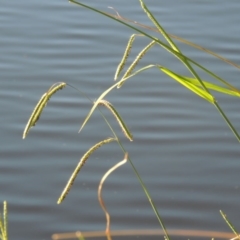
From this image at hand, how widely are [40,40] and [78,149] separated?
108 cm

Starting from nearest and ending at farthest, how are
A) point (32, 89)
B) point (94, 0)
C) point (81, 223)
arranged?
point (81, 223)
point (32, 89)
point (94, 0)

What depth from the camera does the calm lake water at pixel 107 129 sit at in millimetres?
2658

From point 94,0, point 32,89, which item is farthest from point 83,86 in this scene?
point 94,0

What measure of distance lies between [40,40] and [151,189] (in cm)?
140

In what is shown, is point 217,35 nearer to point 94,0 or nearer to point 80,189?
point 94,0

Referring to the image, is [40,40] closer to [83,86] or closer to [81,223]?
[83,86]

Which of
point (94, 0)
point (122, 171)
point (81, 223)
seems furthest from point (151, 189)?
point (94, 0)

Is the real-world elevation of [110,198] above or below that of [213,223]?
above

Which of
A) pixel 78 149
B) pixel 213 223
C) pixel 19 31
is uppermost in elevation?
pixel 19 31

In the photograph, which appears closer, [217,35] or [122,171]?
[122,171]

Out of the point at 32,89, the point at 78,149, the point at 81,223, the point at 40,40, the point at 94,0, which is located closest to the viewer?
the point at 81,223

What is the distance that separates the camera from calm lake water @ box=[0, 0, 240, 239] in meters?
2.66

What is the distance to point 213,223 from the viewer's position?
260cm

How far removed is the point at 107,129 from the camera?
122 inches
